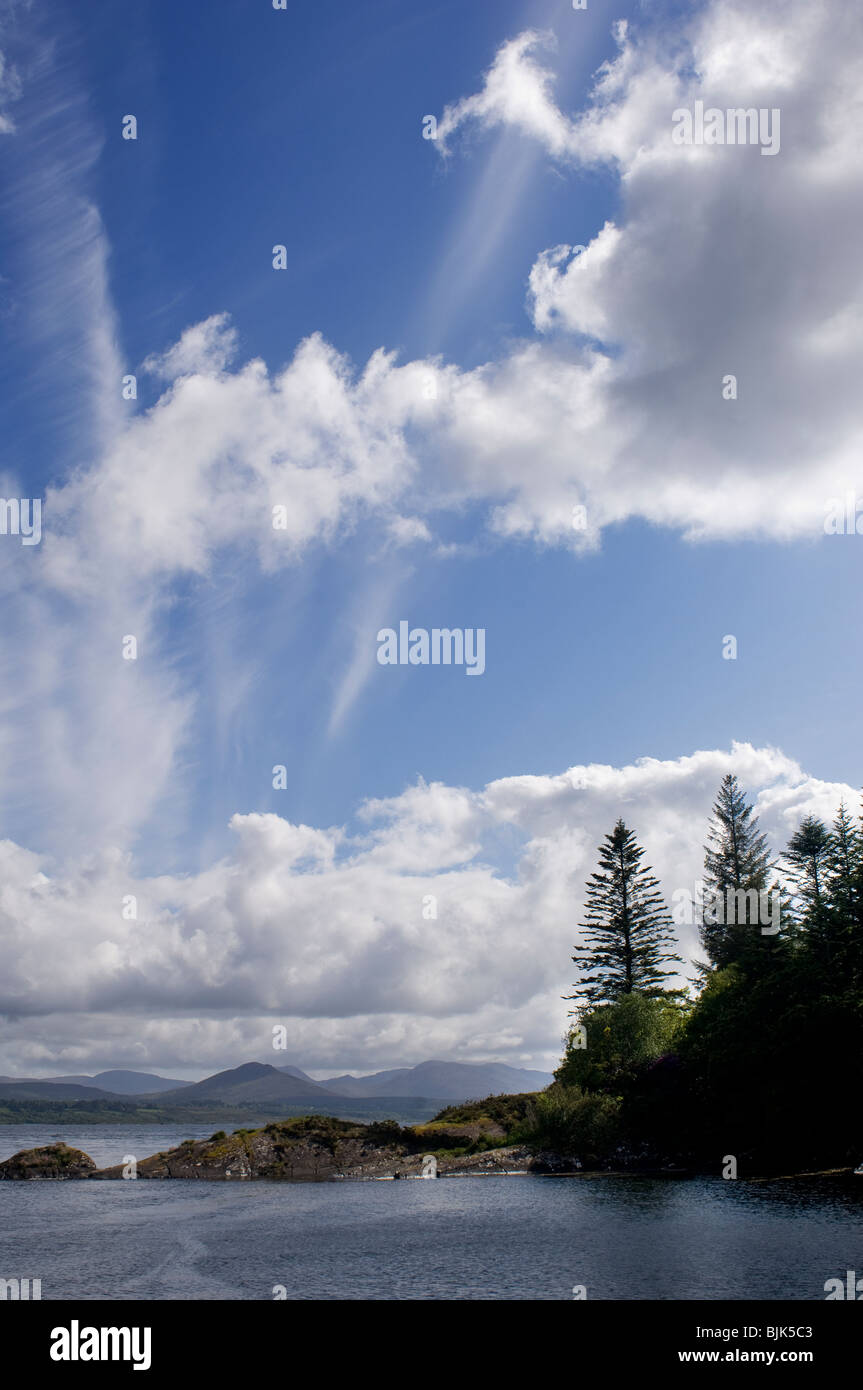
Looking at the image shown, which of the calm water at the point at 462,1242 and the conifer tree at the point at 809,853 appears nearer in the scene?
the calm water at the point at 462,1242

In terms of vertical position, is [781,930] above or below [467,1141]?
above

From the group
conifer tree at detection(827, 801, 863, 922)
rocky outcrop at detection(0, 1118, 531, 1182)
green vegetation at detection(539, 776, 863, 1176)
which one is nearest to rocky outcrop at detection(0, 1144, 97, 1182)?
rocky outcrop at detection(0, 1118, 531, 1182)

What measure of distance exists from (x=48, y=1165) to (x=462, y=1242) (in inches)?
2394

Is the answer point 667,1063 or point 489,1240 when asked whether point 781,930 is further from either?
point 489,1240

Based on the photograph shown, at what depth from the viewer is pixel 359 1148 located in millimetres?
76312

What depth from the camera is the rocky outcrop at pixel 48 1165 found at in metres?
78.9

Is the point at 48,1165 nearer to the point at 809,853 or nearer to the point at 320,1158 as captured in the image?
the point at 320,1158

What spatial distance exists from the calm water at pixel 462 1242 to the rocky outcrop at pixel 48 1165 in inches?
1010

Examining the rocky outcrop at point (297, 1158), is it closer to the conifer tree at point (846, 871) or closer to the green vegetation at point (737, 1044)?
the green vegetation at point (737, 1044)

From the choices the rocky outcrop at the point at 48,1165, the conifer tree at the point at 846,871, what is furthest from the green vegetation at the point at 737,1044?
the rocky outcrop at the point at 48,1165

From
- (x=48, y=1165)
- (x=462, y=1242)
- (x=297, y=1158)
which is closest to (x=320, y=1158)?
(x=297, y=1158)

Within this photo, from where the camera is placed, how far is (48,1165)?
7988 centimetres
